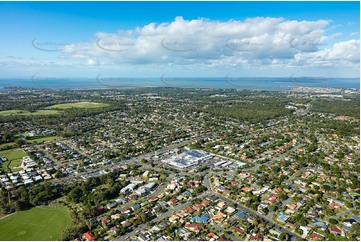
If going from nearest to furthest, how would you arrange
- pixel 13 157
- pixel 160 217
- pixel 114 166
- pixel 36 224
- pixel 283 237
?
pixel 283 237, pixel 36 224, pixel 160 217, pixel 114 166, pixel 13 157

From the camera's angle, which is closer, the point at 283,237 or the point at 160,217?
the point at 283,237

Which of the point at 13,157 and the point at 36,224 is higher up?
the point at 13,157

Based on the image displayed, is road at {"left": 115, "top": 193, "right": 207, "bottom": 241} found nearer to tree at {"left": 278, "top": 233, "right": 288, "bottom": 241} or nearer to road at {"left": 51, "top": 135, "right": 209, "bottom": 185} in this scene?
tree at {"left": 278, "top": 233, "right": 288, "bottom": 241}

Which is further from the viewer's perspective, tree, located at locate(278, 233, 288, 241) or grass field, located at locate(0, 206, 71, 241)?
grass field, located at locate(0, 206, 71, 241)

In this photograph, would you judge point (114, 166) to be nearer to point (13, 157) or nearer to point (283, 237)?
point (13, 157)

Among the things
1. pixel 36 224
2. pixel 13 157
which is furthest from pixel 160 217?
pixel 13 157


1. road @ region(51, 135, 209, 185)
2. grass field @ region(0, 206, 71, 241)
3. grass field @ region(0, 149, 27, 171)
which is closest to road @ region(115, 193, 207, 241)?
grass field @ region(0, 206, 71, 241)

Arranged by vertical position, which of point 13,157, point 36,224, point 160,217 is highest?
point 13,157

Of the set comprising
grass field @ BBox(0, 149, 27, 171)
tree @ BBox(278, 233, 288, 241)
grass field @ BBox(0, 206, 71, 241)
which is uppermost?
grass field @ BBox(0, 149, 27, 171)
